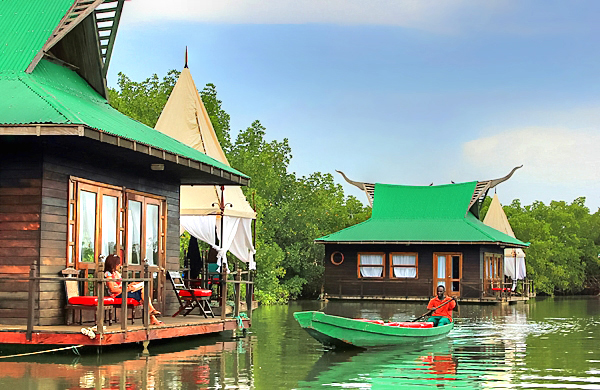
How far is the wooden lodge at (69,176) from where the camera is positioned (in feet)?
49.7

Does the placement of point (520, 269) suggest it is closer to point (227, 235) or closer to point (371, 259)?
point (371, 259)

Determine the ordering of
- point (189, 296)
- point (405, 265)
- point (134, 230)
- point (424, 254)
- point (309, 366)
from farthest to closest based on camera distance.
→ point (405, 265) < point (424, 254) < point (189, 296) < point (134, 230) < point (309, 366)

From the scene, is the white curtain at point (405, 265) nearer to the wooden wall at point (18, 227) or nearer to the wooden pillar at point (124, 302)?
the wooden pillar at point (124, 302)

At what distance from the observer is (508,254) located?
53438 millimetres

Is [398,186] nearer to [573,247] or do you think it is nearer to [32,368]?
[573,247]

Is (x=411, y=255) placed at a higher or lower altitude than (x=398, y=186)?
lower

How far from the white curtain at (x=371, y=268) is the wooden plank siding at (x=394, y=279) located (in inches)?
10.0

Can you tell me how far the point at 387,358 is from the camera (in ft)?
52.8

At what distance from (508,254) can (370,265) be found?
471 inches

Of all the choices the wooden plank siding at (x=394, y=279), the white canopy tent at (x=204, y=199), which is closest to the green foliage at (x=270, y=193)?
the wooden plank siding at (x=394, y=279)

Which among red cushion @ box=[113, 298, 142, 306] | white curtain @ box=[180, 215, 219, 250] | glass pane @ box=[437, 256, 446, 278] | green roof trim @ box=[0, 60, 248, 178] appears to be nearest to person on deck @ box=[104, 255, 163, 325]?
red cushion @ box=[113, 298, 142, 306]

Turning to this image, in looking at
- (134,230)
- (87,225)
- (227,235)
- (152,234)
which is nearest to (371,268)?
(227,235)

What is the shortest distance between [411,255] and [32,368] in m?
32.7

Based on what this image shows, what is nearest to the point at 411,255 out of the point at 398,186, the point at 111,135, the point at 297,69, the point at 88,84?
the point at 398,186
